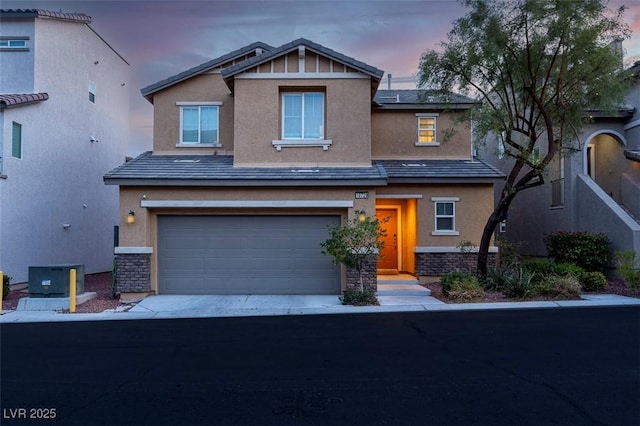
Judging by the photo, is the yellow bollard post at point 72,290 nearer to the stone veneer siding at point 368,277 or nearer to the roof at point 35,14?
the stone veneer siding at point 368,277

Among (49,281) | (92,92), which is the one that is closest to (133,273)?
(49,281)

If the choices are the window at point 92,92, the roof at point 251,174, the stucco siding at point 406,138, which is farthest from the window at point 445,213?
the window at point 92,92

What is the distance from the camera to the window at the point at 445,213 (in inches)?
609

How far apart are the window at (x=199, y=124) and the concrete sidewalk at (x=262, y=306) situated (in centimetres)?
559

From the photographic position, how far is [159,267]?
45.0 feet

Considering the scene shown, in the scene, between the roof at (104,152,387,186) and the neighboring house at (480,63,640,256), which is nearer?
the roof at (104,152,387,186)

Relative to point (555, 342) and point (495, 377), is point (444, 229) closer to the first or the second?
point (555, 342)

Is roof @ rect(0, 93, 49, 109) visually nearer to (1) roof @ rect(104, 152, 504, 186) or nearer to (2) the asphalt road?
(1) roof @ rect(104, 152, 504, 186)

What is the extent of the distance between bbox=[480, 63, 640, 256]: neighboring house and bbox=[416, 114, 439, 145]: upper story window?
243 cm

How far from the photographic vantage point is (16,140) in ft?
50.3

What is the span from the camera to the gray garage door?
1369 centimetres

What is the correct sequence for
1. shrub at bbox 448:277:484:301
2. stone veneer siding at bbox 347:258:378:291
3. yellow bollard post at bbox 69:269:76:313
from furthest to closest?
1. stone veneer siding at bbox 347:258:378:291
2. shrub at bbox 448:277:484:301
3. yellow bollard post at bbox 69:269:76:313

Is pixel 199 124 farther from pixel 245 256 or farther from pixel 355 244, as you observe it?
pixel 355 244

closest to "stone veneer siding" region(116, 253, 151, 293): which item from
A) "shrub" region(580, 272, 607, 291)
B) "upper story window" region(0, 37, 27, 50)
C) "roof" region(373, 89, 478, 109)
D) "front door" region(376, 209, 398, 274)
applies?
"front door" region(376, 209, 398, 274)
